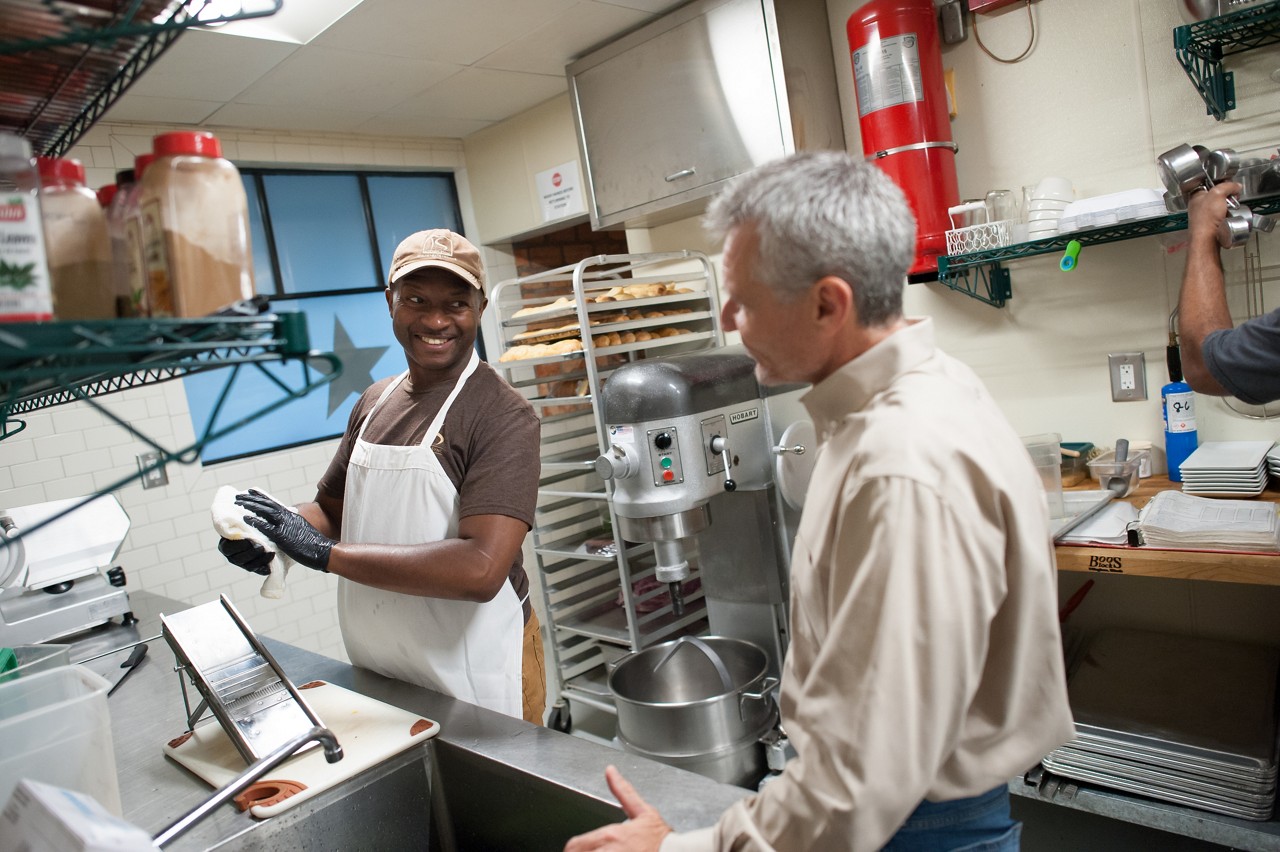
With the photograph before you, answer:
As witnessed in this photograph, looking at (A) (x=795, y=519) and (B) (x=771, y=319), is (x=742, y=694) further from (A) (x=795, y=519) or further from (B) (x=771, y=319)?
(B) (x=771, y=319)

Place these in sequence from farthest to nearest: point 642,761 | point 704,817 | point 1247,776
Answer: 1. point 1247,776
2. point 642,761
3. point 704,817

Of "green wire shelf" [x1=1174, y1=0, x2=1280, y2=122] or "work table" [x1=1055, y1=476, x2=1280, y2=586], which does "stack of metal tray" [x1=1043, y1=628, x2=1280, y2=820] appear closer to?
"work table" [x1=1055, y1=476, x2=1280, y2=586]

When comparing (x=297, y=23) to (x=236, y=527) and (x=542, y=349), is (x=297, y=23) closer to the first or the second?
(x=542, y=349)

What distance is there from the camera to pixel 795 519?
A: 9.06ft

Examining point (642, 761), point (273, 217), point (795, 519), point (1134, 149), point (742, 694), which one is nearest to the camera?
point (642, 761)

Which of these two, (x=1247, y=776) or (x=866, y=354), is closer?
(x=866, y=354)

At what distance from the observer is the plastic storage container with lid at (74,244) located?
688 millimetres

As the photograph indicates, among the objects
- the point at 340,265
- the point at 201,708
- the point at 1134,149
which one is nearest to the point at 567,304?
the point at 340,265

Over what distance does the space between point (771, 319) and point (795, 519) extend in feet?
6.18

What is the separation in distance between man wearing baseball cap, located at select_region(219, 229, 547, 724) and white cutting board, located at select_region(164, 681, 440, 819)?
0.24 metres

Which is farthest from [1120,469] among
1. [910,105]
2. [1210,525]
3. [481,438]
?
[481,438]

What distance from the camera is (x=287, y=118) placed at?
3994 millimetres

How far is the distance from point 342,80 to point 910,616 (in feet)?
11.6

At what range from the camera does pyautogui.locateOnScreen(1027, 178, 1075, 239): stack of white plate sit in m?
2.47
